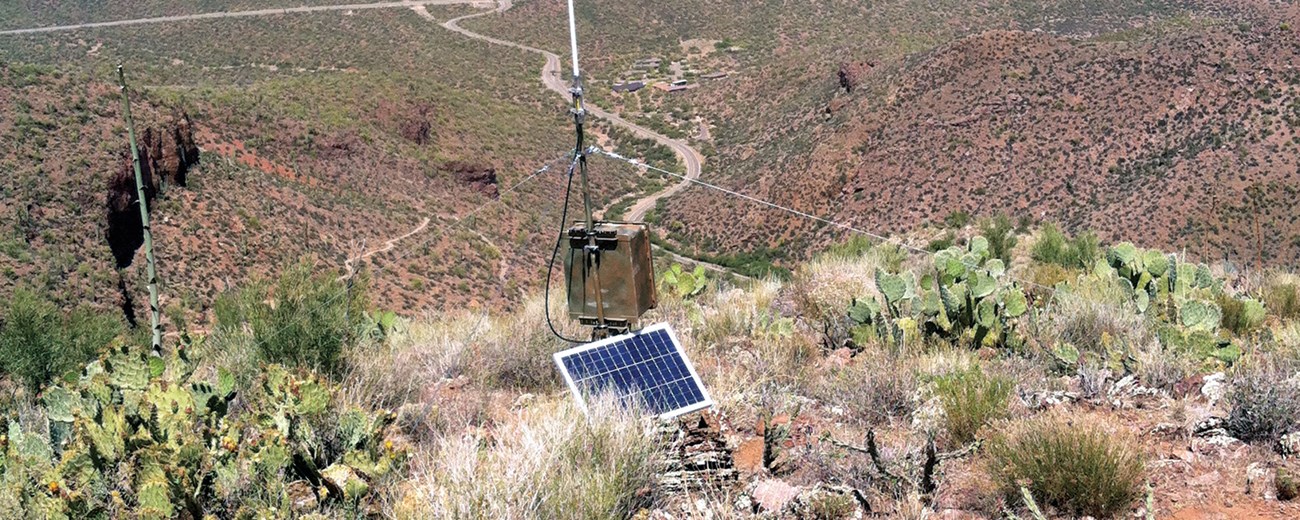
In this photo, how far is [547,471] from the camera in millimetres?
4605

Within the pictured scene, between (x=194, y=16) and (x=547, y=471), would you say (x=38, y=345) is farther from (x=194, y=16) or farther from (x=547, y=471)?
(x=194, y=16)

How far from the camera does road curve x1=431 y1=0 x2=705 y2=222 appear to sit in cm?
4975

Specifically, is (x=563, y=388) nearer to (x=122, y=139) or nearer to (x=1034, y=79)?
(x=122, y=139)

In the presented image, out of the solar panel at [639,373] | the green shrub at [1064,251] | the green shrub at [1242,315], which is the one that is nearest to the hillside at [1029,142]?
the green shrub at [1064,251]

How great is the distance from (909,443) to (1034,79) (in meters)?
39.7

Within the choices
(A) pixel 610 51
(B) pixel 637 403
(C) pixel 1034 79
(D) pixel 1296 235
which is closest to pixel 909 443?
(B) pixel 637 403

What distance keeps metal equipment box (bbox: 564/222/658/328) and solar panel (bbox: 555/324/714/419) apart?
0.44 m

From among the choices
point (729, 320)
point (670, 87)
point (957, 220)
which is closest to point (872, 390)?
point (729, 320)

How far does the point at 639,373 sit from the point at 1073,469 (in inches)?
93.4

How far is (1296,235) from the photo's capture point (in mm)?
26828

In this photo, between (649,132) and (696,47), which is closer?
(649,132)

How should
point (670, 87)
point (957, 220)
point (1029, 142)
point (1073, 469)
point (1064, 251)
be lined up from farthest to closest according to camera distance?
1. point (670, 87)
2. point (1029, 142)
3. point (957, 220)
4. point (1064, 251)
5. point (1073, 469)

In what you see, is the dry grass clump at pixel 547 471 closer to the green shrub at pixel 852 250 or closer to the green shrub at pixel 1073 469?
the green shrub at pixel 1073 469

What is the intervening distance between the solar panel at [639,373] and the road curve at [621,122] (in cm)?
3774
